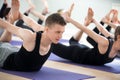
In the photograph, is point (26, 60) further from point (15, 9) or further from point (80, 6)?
point (80, 6)

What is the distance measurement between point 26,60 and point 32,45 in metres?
0.19

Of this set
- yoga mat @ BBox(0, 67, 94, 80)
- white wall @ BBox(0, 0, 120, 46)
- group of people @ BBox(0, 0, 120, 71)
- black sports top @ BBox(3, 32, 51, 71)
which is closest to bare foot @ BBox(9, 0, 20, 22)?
group of people @ BBox(0, 0, 120, 71)

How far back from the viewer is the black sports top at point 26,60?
2383 mm

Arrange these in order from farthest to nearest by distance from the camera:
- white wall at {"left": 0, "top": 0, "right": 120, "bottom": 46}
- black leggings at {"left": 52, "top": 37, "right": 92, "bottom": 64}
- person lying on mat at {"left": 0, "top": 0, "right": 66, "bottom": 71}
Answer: white wall at {"left": 0, "top": 0, "right": 120, "bottom": 46}
black leggings at {"left": 52, "top": 37, "right": 92, "bottom": 64}
person lying on mat at {"left": 0, "top": 0, "right": 66, "bottom": 71}

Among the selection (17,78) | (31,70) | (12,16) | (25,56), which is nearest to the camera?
(17,78)

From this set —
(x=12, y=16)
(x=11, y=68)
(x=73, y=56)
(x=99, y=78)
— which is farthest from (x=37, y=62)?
(x=73, y=56)

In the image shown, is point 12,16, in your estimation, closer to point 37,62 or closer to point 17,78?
point 37,62

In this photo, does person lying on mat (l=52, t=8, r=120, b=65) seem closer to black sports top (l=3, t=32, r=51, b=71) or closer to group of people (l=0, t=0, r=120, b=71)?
group of people (l=0, t=0, r=120, b=71)

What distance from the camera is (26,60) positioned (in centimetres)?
244

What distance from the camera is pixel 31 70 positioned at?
8.50 feet

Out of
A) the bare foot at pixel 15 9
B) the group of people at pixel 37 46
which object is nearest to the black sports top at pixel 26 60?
the group of people at pixel 37 46

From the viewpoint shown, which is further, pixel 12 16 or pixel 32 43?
pixel 12 16

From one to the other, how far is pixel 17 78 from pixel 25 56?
26 cm

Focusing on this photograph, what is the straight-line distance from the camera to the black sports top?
238cm
